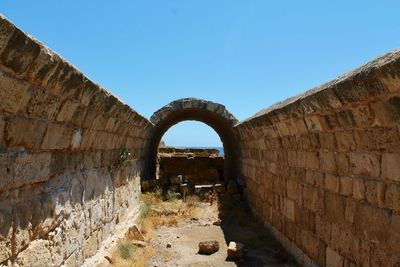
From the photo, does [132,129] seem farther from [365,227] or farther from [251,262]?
[365,227]

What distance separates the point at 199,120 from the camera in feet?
51.1

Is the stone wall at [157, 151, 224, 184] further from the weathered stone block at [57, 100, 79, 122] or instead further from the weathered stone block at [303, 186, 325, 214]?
the weathered stone block at [57, 100, 79, 122]

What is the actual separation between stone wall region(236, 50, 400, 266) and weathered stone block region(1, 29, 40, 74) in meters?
2.61

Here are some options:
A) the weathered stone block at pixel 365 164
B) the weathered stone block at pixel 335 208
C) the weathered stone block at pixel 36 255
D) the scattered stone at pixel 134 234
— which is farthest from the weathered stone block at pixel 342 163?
the scattered stone at pixel 134 234

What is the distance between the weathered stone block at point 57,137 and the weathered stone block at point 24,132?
0.13 metres

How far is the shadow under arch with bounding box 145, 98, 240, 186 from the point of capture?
38.8 feet

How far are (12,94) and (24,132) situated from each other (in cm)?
44

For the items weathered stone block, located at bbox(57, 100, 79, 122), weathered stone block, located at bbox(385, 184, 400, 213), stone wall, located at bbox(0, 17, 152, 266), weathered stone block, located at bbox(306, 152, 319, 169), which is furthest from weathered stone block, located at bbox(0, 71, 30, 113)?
weathered stone block, located at bbox(306, 152, 319, 169)

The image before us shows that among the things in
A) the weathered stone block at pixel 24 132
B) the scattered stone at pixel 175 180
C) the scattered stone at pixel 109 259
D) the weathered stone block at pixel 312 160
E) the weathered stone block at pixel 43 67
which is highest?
the weathered stone block at pixel 43 67

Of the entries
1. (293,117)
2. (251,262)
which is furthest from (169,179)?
(293,117)

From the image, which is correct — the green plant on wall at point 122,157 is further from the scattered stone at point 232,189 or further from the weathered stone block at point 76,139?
the scattered stone at point 232,189

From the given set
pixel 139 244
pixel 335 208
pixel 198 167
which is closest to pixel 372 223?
pixel 335 208

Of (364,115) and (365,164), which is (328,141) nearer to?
(365,164)

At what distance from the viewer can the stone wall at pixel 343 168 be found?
139 inches
